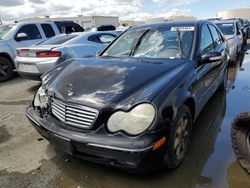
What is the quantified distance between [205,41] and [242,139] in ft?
5.68

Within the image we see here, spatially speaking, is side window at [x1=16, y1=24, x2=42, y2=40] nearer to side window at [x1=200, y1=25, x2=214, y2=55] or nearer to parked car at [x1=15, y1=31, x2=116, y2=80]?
parked car at [x1=15, y1=31, x2=116, y2=80]

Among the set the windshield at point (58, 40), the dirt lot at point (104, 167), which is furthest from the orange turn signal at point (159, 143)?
the windshield at point (58, 40)

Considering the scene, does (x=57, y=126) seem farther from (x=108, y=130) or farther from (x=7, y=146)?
(x=7, y=146)

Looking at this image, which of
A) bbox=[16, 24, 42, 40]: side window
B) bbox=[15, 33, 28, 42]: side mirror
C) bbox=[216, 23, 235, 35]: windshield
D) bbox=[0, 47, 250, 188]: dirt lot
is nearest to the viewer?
bbox=[0, 47, 250, 188]: dirt lot

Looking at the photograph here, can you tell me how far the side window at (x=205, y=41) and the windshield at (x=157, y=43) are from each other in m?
0.22

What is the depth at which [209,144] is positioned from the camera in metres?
3.40

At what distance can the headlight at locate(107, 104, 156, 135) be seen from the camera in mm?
2285

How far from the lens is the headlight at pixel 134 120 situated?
2.29 m

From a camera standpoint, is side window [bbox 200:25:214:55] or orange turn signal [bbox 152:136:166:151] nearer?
orange turn signal [bbox 152:136:166:151]

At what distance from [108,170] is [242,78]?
535cm

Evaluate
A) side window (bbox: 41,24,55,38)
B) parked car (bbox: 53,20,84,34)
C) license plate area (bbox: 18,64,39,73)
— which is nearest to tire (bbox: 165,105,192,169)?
license plate area (bbox: 18,64,39,73)

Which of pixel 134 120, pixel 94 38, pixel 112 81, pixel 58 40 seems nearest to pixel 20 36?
pixel 58 40

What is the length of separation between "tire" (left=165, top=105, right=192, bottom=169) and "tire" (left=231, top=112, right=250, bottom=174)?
50cm

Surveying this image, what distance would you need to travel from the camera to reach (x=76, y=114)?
252cm
